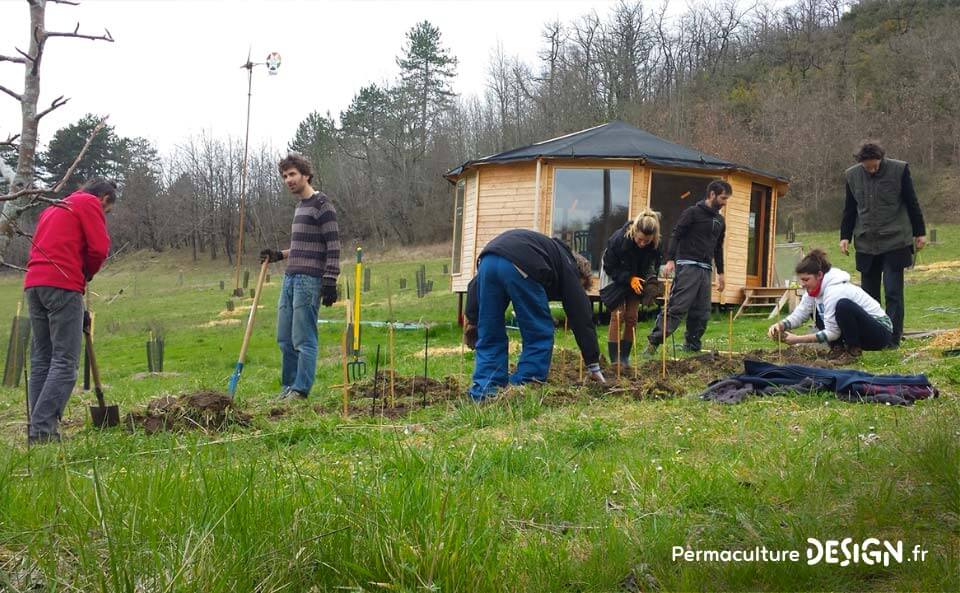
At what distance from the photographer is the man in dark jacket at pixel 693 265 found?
8.00 meters

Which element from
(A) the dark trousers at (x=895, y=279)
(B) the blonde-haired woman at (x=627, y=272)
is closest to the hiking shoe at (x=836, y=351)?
(A) the dark trousers at (x=895, y=279)

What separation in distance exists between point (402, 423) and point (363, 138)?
4974cm

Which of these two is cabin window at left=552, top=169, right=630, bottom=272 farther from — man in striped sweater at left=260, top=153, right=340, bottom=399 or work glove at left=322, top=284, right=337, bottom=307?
work glove at left=322, top=284, right=337, bottom=307

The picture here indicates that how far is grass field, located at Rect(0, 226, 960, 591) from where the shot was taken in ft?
6.23

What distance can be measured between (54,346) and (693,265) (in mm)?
5939

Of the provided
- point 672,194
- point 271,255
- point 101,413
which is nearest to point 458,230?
point 672,194

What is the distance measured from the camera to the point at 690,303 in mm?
7984

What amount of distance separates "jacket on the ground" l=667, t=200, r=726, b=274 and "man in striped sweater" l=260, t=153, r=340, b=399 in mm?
3727

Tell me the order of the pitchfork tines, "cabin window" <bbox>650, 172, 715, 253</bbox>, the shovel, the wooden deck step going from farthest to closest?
the wooden deck step → "cabin window" <bbox>650, 172, 715, 253</bbox> → the pitchfork tines → the shovel

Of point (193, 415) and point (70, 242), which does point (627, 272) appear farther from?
point (70, 242)

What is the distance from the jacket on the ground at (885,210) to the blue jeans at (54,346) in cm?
Result: 625

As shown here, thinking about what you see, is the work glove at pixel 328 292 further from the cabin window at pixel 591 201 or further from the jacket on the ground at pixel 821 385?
the cabin window at pixel 591 201

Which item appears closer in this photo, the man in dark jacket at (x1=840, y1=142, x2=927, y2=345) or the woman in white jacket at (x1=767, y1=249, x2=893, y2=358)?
the woman in white jacket at (x1=767, y1=249, x2=893, y2=358)

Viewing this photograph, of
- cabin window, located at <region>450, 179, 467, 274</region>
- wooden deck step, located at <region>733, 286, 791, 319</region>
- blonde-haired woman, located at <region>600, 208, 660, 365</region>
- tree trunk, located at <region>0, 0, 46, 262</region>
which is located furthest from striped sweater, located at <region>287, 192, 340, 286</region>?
wooden deck step, located at <region>733, 286, 791, 319</region>
